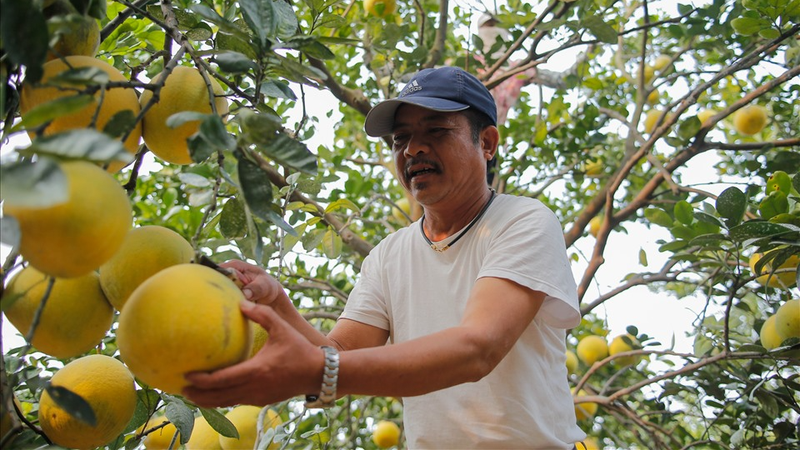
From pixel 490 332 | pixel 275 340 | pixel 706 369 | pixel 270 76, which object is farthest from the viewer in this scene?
pixel 706 369

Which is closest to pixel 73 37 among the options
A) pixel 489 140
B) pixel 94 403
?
pixel 94 403

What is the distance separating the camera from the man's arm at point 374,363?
0.93m

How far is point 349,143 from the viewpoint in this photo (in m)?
4.67

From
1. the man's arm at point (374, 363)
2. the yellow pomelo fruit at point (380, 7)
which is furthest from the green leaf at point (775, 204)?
the yellow pomelo fruit at point (380, 7)

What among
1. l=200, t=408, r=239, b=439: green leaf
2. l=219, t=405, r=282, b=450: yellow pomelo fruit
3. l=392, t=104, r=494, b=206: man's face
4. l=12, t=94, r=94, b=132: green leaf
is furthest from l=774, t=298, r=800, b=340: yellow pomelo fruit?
l=12, t=94, r=94, b=132: green leaf

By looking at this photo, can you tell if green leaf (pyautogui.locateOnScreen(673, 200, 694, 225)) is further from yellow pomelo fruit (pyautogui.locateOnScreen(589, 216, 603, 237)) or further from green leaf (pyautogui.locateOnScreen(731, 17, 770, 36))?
yellow pomelo fruit (pyautogui.locateOnScreen(589, 216, 603, 237))

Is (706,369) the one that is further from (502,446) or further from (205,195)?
(205,195)

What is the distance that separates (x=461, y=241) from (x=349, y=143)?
2.96 metres

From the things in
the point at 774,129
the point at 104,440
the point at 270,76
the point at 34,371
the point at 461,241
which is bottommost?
the point at 104,440

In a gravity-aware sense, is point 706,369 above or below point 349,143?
below

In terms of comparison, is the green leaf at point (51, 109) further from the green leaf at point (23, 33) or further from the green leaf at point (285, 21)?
the green leaf at point (285, 21)

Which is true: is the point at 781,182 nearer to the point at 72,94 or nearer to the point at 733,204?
the point at 733,204

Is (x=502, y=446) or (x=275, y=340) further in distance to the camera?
(x=502, y=446)

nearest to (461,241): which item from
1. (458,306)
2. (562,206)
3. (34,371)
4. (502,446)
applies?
(458,306)
